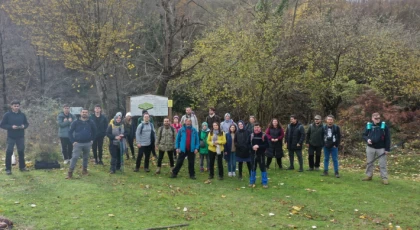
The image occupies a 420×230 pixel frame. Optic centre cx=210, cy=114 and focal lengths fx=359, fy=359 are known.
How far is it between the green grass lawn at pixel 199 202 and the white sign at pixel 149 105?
468 cm

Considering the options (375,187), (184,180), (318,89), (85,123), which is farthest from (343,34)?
(85,123)

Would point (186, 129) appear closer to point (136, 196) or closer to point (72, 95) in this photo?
point (136, 196)

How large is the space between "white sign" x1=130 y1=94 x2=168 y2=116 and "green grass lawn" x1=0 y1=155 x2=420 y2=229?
4682mm

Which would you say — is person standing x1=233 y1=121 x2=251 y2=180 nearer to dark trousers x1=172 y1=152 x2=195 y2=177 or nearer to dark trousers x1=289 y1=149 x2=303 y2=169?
dark trousers x1=172 y1=152 x2=195 y2=177

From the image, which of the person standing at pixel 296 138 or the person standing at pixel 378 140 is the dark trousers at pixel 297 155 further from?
the person standing at pixel 378 140

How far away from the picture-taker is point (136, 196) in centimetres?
813

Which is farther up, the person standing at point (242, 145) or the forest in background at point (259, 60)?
the forest in background at point (259, 60)

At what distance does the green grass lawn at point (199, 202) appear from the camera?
6648 mm

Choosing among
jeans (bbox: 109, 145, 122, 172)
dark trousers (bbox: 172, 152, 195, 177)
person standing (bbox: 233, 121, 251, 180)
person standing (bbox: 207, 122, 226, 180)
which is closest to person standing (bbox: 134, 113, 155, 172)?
jeans (bbox: 109, 145, 122, 172)

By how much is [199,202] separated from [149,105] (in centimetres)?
808

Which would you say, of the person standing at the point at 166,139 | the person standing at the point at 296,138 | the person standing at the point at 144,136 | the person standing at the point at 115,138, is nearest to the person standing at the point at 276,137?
the person standing at the point at 296,138

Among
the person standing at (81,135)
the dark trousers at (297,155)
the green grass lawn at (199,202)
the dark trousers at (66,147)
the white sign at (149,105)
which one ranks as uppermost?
the white sign at (149,105)

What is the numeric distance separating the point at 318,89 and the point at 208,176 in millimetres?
11675

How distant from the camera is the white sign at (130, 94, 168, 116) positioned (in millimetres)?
15125
